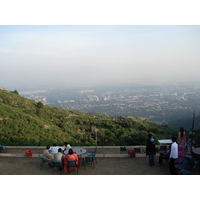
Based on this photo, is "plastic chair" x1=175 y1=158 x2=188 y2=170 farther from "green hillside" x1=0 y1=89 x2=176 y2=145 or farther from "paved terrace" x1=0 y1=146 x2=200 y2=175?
"green hillside" x1=0 y1=89 x2=176 y2=145

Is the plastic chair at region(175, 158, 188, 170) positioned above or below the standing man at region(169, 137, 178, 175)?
below

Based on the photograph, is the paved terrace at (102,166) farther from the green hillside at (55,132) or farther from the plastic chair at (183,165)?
the green hillside at (55,132)

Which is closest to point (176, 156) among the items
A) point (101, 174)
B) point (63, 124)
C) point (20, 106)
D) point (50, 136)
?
point (101, 174)

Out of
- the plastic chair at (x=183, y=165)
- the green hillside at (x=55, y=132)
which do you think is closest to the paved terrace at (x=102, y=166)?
the plastic chair at (x=183, y=165)

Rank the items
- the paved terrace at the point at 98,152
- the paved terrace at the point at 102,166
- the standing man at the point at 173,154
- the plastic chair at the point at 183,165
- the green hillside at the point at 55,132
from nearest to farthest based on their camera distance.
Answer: the standing man at the point at 173,154
the plastic chair at the point at 183,165
the paved terrace at the point at 102,166
the paved terrace at the point at 98,152
the green hillside at the point at 55,132

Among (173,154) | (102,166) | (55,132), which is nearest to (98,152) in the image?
(102,166)

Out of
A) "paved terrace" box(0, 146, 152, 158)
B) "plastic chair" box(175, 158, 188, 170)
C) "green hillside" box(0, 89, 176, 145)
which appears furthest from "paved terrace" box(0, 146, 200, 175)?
"green hillside" box(0, 89, 176, 145)

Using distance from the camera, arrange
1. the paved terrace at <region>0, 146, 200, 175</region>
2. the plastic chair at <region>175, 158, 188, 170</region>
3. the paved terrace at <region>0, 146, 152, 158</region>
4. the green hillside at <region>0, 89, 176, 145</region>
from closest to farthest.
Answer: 1. the plastic chair at <region>175, 158, 188, 170</region>
2. the paved terrace at <region>0, 146, 200, 175</region>
3. the paved terrace at <region>0, 146, 152, 158</region>
4. the green hillside at <region>0, 89, 176, 145</region>

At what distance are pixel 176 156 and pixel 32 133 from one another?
492 inches

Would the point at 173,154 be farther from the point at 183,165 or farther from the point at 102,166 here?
the point at 102,166

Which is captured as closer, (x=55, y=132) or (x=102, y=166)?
(x=102, y=166)

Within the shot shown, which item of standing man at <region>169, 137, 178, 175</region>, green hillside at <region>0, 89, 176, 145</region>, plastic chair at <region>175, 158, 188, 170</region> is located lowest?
green hillside at <region>0, 89, 176, 145</region>

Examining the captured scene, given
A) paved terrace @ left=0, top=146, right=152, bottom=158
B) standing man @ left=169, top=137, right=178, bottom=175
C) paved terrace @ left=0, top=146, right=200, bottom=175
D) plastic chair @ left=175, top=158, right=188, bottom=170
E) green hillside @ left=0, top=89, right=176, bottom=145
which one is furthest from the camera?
green hillside @ left=0, top=89, right=176, bottom=145

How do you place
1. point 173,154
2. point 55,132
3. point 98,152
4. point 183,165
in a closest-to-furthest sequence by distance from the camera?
1. point 173,154
2. point 183,165
3. point 98,152
4. point 55,132
